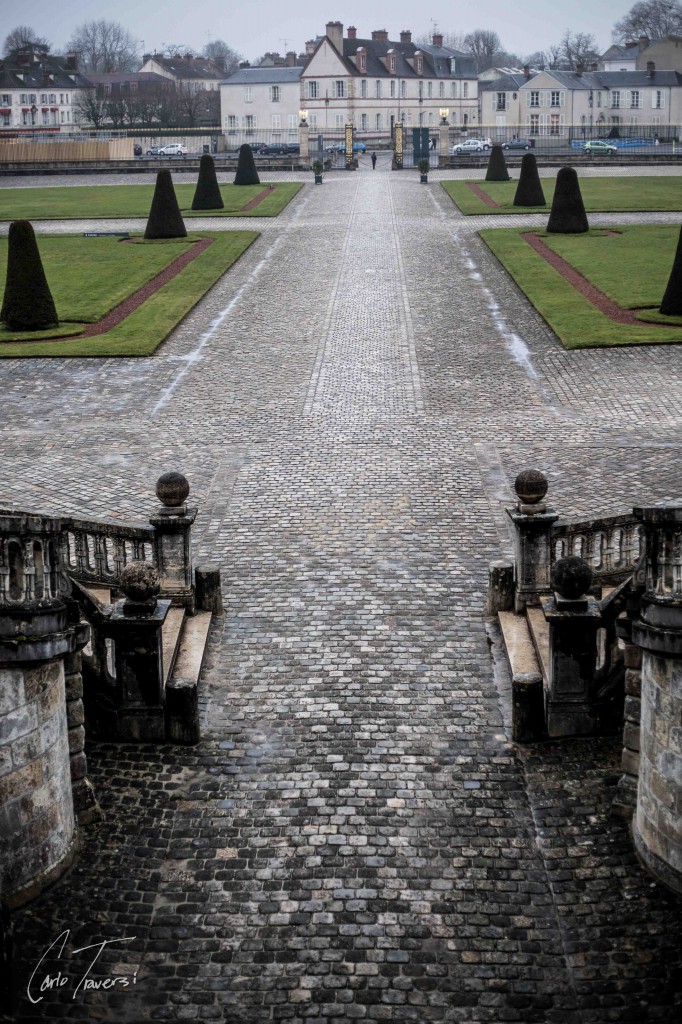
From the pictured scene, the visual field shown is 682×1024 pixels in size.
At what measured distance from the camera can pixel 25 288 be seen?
3378cm

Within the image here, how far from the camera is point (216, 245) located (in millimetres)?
48188

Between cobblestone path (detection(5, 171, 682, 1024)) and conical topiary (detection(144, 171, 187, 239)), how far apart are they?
850 inches

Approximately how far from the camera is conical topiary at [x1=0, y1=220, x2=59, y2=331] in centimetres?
3319

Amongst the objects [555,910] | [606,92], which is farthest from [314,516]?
[606,92]

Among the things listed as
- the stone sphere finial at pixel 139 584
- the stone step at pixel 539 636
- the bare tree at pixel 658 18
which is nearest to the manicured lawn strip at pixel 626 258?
the stone step at pixel 539 636

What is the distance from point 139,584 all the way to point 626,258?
1323 inches

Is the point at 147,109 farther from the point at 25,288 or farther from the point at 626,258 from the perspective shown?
the point at 25,288

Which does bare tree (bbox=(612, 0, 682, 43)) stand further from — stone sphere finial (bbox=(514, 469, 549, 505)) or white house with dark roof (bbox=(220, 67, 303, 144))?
stone sphere finial (bbox=(514, 469, 549, 505))

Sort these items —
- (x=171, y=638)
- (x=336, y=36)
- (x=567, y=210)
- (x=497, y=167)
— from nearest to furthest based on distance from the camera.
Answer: (x=171, y=638) → (x=567, y=210) → (x=497, y=167) → (x=336, y=36)

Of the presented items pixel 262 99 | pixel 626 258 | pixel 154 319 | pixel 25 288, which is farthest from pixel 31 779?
pixel 262 99

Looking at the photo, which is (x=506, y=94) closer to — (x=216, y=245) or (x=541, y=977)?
(x=216, y=245)

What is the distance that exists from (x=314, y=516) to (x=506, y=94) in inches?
4474

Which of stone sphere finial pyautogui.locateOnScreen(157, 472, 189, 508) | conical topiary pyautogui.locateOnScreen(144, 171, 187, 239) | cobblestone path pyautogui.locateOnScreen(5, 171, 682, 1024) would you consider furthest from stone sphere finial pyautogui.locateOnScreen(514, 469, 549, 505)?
conical topiary pyautogui.locateOnScreen(144, 171, 187, 239)

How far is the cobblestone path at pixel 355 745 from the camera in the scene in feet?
31.5
